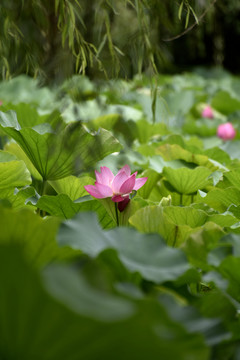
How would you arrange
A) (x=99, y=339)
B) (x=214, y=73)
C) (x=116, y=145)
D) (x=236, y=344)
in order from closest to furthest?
(x=99, y=339) < (x=236, y=344) < (x=116, y=145) < (x=214, y=73)

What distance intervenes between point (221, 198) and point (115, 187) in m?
0.29

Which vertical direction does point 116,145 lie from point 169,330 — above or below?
below

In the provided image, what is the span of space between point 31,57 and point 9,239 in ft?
2.13

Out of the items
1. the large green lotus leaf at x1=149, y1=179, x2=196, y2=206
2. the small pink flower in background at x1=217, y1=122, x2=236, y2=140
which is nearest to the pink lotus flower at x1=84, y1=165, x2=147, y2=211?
the large green lotus leaf at x1=149, y1=179, x2=196, y2=206

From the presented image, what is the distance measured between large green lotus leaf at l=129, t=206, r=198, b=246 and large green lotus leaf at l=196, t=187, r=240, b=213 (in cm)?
26

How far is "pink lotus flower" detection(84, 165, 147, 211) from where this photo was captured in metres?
0.92

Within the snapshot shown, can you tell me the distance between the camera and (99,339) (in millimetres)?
453

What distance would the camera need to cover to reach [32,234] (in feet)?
2.08

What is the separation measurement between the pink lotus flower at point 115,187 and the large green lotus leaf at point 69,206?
0.16 feet

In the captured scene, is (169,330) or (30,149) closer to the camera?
(169,330)

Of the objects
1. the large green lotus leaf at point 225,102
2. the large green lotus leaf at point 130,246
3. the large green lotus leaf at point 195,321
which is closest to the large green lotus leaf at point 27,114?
the large green lotus leaf at point 130,246

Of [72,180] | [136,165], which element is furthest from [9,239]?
[136,165]

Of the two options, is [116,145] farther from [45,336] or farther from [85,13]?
[45,336]

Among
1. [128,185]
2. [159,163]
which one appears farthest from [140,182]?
[159,163]
